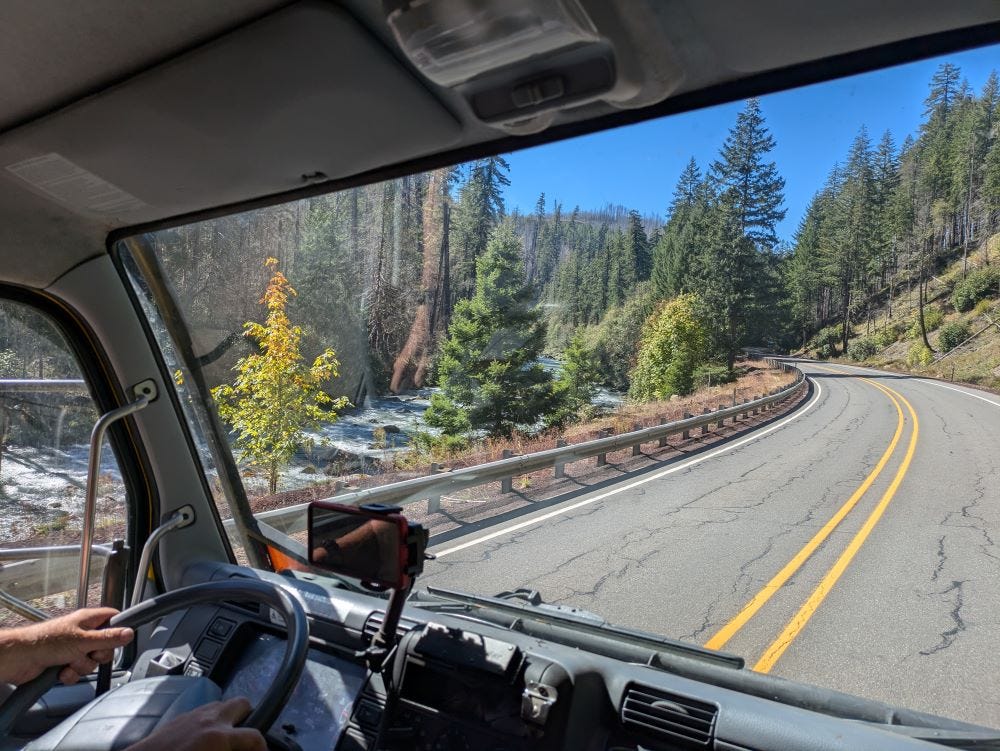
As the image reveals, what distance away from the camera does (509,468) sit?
302 centimetres

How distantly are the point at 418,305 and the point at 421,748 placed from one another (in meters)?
1.63

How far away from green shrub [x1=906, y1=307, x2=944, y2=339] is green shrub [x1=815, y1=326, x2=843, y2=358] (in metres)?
0.23

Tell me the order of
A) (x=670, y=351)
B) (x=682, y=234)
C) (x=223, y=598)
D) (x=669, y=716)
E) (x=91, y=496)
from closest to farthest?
(x=669, y=716) → (x=223, y=598) → (x=682, y=234) → (x=670, y=351) → (x=91, y=496)

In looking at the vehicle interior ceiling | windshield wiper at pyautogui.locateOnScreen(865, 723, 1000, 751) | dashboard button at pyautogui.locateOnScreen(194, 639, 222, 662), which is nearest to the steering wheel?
the vehicle interior ceiling

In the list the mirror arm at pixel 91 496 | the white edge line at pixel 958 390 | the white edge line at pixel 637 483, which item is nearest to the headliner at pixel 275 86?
the mirror arm at pixel 91 496

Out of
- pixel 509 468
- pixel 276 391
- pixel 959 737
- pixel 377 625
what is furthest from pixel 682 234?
pixel 276 391

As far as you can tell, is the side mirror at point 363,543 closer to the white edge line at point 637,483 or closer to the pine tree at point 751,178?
the white edge line at point 637,483

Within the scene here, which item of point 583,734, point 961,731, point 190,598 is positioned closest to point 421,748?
point 583,734

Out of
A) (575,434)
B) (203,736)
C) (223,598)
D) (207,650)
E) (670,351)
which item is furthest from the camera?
(575,434)

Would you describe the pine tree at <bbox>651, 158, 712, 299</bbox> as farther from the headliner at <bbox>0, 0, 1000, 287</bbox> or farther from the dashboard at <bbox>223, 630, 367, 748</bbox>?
the dashboard at <bbox>223, 630, 367, 748</bbox>

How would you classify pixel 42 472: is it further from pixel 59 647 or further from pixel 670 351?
pixel 670 351

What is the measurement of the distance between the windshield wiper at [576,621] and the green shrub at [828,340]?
1.04 metres

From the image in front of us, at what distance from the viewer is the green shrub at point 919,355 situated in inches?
81.9

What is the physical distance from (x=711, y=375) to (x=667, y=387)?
0.52 feet
